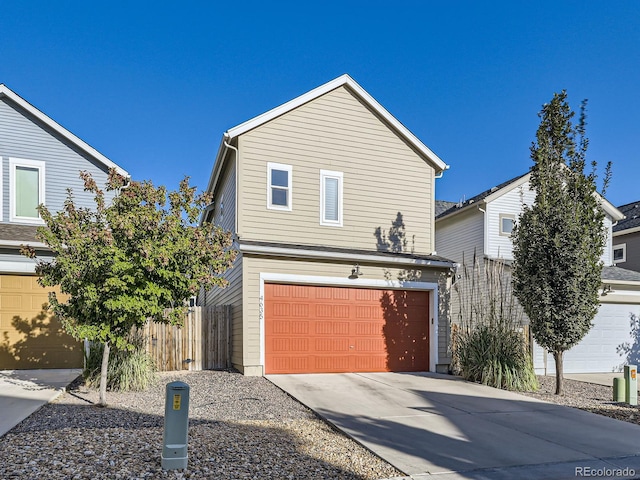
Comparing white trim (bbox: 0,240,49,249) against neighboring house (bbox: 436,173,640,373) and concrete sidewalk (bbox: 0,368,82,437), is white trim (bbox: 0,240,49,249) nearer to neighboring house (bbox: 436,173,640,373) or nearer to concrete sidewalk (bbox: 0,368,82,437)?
concrete sidewalk (bbox: 0,368,82,437)

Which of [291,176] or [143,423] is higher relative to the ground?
[291,176]

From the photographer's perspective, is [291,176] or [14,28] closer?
[291,176]

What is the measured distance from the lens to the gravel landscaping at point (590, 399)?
27.5 feet

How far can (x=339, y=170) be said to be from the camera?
13.3m

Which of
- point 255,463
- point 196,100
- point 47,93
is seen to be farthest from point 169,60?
point 255,463

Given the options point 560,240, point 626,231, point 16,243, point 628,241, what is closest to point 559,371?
point 560,240

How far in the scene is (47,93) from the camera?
52.7 feet

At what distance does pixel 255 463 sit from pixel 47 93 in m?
15.8

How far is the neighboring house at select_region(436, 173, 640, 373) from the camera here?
15.0 metres

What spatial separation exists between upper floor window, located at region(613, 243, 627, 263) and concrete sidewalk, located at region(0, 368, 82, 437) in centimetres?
2302

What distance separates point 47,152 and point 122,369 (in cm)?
737

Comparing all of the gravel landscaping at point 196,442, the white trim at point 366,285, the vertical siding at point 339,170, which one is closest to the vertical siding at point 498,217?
the vertical siding at point 339,170

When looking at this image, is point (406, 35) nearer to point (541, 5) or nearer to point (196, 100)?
point (541, 5)

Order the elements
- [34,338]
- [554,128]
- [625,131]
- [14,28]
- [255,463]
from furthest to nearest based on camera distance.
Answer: [625,131] < [14,28] < [34,338] < [554,128] < [255,463]
